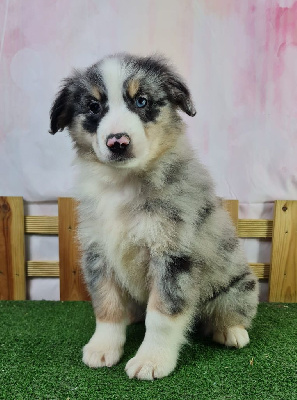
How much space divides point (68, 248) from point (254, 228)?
133cm

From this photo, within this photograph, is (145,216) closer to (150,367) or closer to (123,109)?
(123,109)

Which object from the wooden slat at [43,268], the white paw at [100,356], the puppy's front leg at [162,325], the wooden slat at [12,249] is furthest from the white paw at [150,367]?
the wooden slat at [12,249]

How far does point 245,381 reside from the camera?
1.83 m

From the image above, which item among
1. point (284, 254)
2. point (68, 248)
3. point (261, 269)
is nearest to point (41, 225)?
point (68, 248)

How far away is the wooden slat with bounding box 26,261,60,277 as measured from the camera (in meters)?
3.11

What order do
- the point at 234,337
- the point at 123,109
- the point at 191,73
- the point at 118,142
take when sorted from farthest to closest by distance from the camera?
the point at 191,73 → the point at 234,337 → the point at 123,109 → the point at 118,142

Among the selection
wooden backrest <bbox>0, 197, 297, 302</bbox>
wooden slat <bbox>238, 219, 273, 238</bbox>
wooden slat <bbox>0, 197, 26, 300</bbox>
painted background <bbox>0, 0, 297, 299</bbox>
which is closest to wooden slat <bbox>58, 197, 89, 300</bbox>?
wooden backrest <bbox>0, 197, 297, 302</bbox>

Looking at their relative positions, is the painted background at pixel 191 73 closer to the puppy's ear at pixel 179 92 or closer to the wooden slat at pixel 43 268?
the wooden slat at pixel 43 268

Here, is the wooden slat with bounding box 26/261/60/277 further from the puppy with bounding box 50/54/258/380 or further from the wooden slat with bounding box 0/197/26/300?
the puppy with bounding box 50/54/258/380

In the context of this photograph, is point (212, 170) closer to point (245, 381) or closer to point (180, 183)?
point (180, 183)

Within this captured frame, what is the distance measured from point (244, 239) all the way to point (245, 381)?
1.41m

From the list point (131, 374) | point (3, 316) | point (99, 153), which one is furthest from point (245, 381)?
point (3, 316)

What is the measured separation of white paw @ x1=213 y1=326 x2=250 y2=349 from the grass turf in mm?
34

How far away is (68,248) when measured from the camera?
9.98 feet
